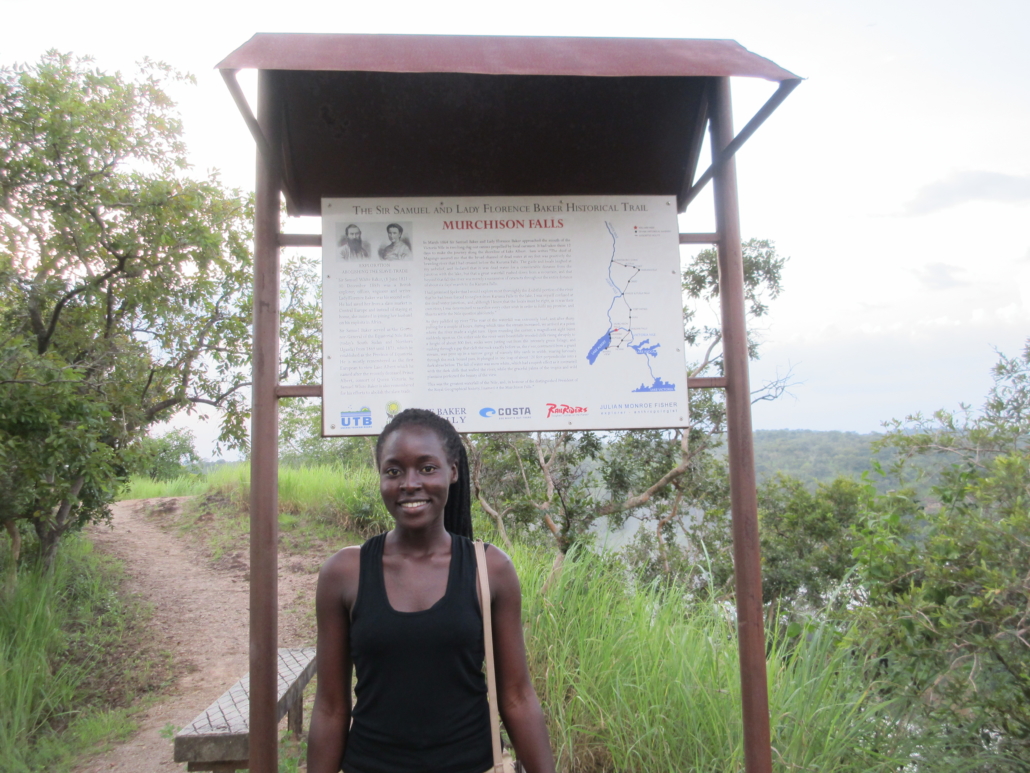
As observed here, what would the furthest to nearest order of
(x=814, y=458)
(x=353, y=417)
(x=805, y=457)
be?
(x=814, y=458) → (x=805, y=457) → (x=353, y=417)

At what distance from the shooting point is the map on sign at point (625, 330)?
2.56 m

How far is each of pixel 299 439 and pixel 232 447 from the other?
22.0 ft

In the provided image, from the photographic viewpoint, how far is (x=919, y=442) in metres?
4.39

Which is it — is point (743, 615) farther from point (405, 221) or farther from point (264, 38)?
point (264, 38)

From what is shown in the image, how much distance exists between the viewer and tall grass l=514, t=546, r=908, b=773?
279cm

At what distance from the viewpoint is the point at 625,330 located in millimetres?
2582

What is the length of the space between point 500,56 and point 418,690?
184 centimetres

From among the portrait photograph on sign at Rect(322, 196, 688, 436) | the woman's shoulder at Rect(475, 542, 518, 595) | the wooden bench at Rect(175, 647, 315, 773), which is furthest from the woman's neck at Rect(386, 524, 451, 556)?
the wooden bench at Rect(175, 647, 315, 773)

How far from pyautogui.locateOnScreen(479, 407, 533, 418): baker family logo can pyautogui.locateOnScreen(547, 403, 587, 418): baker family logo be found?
0.23 feet

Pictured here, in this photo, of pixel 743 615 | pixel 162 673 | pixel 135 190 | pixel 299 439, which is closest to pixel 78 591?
pixel 162 673

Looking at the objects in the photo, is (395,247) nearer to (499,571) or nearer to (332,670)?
(499,571)

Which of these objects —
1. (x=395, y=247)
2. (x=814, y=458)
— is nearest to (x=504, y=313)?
(x=395, y=247)

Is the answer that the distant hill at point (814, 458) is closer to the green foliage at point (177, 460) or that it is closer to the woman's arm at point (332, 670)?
the woman's arm at point (332, 670)

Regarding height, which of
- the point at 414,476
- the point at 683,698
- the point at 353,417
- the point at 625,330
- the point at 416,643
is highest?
the point at 625,330
